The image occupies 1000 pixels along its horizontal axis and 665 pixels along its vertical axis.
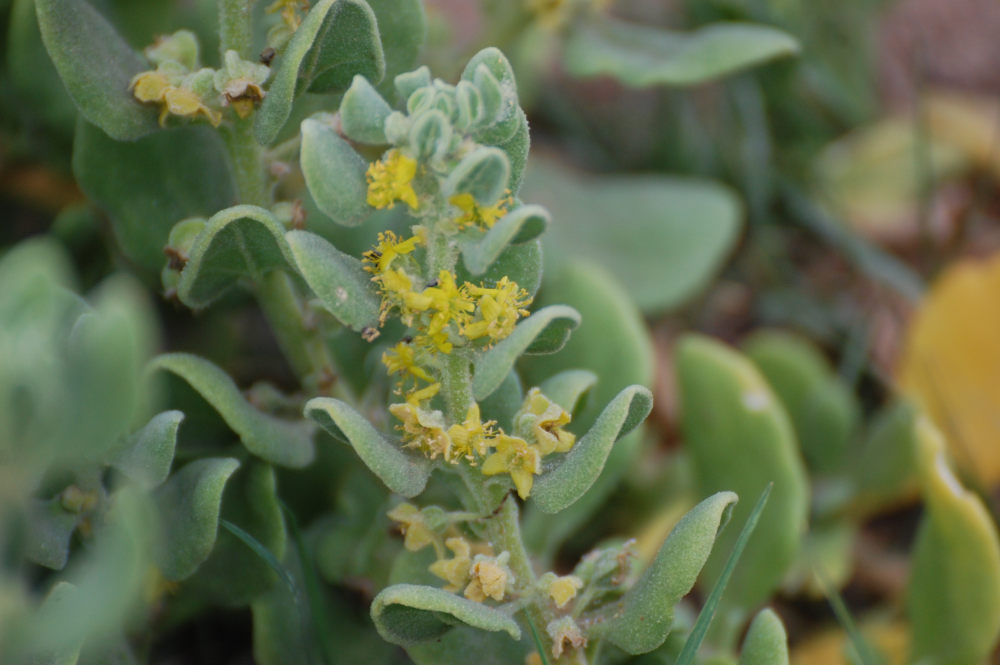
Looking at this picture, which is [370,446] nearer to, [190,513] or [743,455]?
[190,513]

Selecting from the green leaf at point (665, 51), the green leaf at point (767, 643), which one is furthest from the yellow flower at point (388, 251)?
→ the green leaf at point (665, 51)

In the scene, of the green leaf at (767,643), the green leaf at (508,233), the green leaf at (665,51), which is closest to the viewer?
the green leaf at (508,233)

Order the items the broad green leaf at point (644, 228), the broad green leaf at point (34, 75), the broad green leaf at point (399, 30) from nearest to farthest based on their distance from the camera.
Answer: the broad green leaf at point (399, 30) < the broad green leaf at point (34, 75) < the broad green leaf at point (644, 228)

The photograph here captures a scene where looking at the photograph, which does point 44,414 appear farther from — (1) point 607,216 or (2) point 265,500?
(1) point 607,216

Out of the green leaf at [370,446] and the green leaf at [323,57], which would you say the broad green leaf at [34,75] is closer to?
the green leaf at [323,57]

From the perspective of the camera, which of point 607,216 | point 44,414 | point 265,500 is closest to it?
point 44,414

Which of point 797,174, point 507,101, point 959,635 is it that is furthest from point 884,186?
point 507,101
